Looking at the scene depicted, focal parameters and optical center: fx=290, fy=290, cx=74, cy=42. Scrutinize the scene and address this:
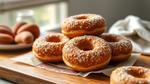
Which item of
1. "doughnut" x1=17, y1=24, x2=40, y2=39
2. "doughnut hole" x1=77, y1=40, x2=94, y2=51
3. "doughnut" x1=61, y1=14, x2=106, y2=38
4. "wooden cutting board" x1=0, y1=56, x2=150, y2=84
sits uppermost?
"doughnut" x1=61, y1=14, x2=106, y2=38

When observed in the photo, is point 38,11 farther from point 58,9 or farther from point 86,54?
point 86,54

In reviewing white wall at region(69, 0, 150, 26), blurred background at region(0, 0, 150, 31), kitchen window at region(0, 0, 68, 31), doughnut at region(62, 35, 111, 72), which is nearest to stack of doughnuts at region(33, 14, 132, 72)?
doughnut at region(62, 35, 111, 72)

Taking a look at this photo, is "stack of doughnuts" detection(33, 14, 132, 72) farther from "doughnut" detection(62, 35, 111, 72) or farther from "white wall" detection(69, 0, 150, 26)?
"white wall" detection(69, 0, 150, 26)

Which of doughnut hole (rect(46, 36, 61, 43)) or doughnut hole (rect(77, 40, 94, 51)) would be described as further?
doughnut hole (rect(46, 36, 61, 43))

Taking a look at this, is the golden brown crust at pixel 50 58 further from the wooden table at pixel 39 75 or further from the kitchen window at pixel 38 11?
the kitchen window at pixel 38 11

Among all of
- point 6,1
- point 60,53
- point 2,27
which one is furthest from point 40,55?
point 6,1

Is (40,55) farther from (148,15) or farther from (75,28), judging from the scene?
(148,15)

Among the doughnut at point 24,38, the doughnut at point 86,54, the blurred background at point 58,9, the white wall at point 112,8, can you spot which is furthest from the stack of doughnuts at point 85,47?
the white wall at point 112,8
